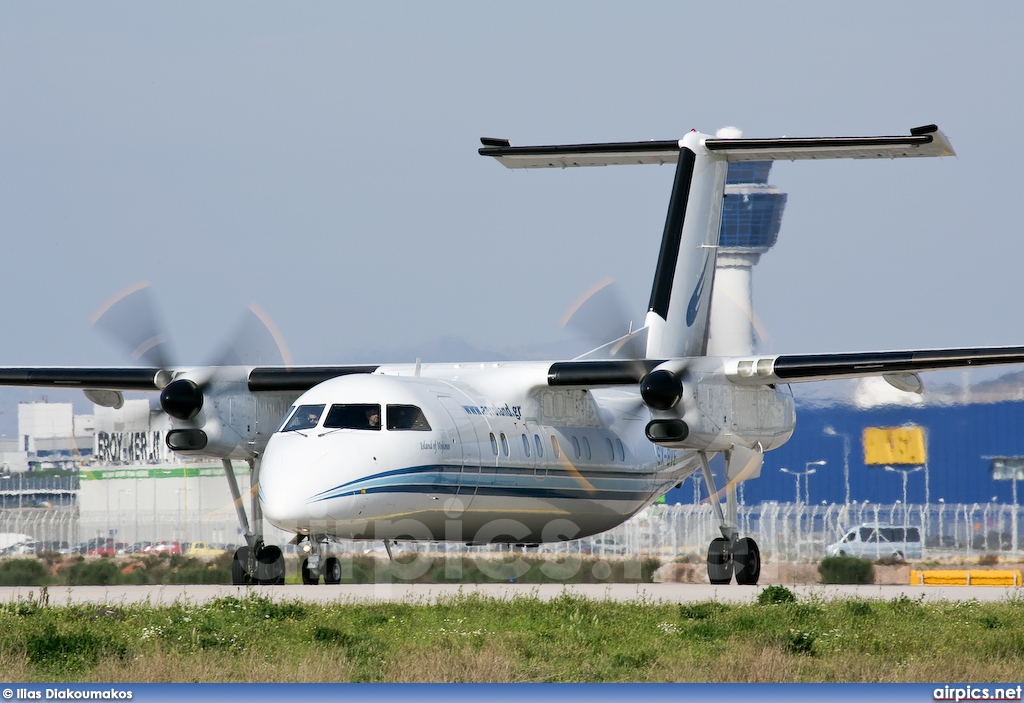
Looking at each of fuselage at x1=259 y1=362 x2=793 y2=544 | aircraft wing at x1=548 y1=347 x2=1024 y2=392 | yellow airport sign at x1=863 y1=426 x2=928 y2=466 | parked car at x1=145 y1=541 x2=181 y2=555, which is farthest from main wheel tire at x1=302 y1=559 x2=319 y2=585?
yellow airport sign at x1=863 y1=426 x2=928 y2=466

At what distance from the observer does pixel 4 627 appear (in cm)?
1318

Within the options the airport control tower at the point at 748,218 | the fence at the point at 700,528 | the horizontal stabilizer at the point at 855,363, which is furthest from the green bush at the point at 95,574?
the airport control tower at the point at 748,218

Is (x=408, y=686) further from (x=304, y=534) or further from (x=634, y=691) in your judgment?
(x=304, y=534)

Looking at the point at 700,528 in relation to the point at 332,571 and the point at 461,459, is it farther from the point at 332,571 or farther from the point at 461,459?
the point at 461,459

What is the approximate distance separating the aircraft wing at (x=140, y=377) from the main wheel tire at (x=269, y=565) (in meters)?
2.39

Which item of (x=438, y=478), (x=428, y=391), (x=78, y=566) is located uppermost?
(x=428, y=391)

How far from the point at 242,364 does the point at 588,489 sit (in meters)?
5.55

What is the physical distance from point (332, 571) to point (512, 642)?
8175 mm

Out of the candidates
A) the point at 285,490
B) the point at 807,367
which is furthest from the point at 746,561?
the point at 285,490

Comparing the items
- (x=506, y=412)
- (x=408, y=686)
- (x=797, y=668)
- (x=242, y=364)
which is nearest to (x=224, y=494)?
(x=242, y=364)

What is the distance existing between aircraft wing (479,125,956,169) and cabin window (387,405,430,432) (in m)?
6.46

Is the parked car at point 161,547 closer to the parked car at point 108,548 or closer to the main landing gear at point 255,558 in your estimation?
the parked car at point 108,548

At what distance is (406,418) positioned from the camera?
17.4 meters

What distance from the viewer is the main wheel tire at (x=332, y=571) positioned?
20375 mm
